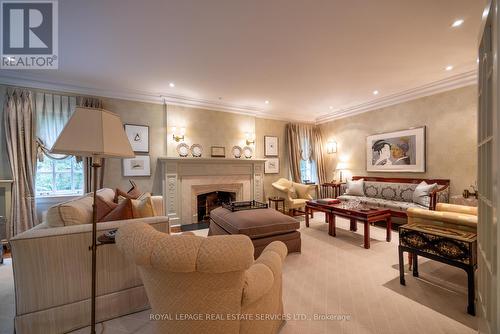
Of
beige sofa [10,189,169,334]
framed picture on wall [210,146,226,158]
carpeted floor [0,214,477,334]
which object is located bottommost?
carpeted floor [0,214,477,334]

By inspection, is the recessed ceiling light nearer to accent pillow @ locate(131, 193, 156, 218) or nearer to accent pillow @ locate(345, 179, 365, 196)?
accent pillow @ locate(345, 179, 365, 196)

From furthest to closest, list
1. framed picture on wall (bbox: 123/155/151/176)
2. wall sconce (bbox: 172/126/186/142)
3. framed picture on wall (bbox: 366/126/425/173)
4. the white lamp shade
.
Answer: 1. wall sconce (bbox: 172/126/186/142)
2. framed picture on wall (bbox: 366/126/425/173)
3. framed picture on wall (bbox: 123/155/151/176)
4. the white lamp shade

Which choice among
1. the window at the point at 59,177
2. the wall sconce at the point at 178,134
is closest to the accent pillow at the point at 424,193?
the wall sconce at the point at 178,134

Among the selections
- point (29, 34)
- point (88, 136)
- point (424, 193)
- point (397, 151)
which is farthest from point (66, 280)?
point (397, 151)

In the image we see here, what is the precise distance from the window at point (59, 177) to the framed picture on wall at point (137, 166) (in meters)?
0.79

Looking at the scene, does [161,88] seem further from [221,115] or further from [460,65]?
[460,65]

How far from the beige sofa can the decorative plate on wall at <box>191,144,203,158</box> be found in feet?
10.3

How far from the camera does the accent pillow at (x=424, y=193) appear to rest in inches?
151

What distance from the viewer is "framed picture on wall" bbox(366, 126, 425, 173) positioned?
438 centimetres

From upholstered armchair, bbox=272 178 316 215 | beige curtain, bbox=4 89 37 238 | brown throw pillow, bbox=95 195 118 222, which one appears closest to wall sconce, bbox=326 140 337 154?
A: upholstered armchair, bbox=272 178 316 215

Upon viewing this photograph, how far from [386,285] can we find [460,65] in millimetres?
3822

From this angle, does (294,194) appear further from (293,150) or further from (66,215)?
(66,215)

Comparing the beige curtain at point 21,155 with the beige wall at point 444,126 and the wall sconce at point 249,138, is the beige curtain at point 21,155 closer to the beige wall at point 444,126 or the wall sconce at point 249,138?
the wall sconce at point 249,138

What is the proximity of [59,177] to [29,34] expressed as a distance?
245 centimetres
